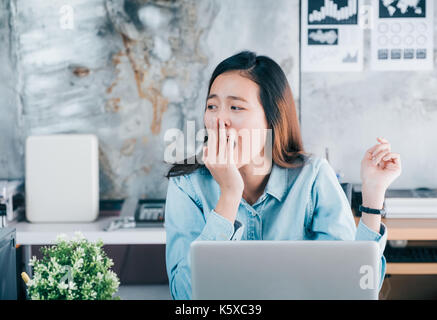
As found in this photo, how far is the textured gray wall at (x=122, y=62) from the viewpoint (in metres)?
2.59

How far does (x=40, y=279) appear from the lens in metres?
0.82

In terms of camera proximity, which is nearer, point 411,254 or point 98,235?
point 98,235

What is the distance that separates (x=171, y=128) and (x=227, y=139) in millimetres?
1450

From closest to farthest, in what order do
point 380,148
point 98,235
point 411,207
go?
point 380,148 → point 98,235 → point 411,207

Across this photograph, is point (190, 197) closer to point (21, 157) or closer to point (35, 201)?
point (35, 201)

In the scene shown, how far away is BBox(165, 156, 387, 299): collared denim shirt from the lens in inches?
48.6

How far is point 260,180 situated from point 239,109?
0.27 m

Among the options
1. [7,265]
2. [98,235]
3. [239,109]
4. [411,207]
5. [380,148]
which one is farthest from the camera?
[411,207]

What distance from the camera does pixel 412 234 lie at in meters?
2.19

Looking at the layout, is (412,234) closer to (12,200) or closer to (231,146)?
(231,146)

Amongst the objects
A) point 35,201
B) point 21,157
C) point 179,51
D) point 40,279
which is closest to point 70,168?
point 35,201

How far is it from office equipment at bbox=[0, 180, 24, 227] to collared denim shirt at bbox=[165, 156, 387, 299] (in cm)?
142

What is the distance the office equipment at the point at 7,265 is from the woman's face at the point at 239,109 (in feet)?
2.07

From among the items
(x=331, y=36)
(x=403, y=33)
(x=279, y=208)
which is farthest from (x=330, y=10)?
(x=279, y=208)
